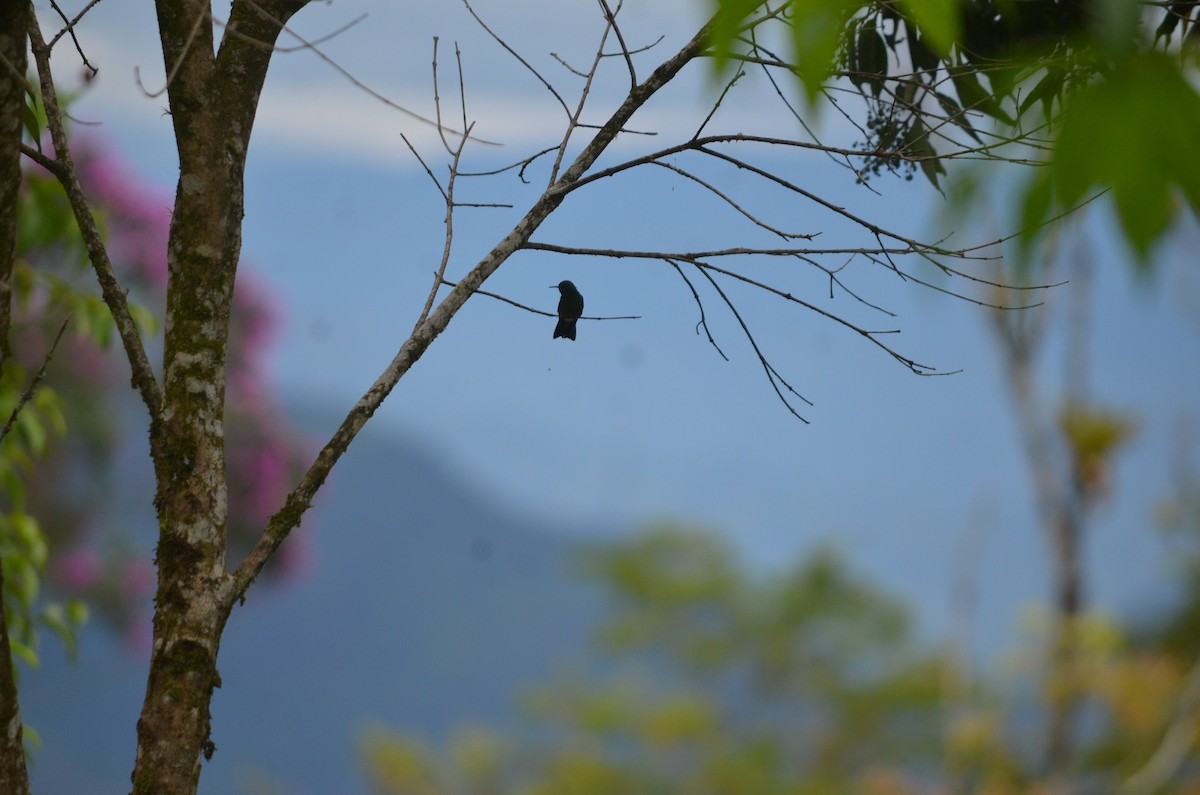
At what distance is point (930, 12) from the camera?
12.5 inches

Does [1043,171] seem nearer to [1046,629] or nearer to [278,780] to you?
[1046,629]

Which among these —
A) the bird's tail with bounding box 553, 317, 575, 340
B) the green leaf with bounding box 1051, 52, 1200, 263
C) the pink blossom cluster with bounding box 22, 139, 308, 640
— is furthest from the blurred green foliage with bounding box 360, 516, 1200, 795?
the green leaf with bounding box 1051, 52, 1200, 263

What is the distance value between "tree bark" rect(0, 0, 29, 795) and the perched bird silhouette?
15.0 inches

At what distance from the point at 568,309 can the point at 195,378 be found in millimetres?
A: 276

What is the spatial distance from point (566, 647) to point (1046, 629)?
2.17m

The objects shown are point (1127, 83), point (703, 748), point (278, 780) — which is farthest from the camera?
point (703, 748)

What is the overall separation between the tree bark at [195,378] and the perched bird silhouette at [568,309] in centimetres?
24

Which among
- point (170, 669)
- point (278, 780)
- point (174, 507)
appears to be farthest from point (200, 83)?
point (278, 780)

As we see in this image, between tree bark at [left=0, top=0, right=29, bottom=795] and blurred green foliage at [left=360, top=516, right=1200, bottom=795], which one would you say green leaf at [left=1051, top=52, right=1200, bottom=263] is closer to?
tree bark at [left=0, top=0, right=29, bottom=795]

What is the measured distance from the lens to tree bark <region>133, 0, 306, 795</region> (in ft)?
2.39

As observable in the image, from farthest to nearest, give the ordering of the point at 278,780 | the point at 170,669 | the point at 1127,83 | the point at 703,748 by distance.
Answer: the point at 703,748 → the point at 278,780 → the point at 170,669 → the point at 1127,83

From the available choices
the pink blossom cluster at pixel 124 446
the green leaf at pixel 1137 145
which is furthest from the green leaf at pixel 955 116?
the pink blossom cluster at pixel 124 446

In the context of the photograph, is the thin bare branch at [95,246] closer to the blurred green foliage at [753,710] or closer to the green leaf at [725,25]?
the green leaf at [725,25]

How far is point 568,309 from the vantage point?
33.8 inches
